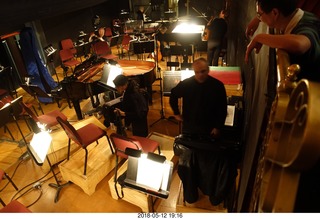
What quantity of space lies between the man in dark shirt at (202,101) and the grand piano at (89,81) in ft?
8.07

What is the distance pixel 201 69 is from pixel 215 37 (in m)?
4.47

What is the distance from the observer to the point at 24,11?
4.80 feet

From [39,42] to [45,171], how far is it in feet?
18.7

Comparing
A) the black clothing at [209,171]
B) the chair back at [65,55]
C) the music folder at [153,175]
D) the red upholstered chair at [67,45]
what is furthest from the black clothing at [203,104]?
the red upholstered chair at [67,45]

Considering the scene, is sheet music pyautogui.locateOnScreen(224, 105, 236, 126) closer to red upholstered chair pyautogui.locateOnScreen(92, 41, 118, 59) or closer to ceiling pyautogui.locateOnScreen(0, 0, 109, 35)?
ceiling pyautogui.locateOnScreen(0, 0, 109, 35)

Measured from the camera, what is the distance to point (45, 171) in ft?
14.7

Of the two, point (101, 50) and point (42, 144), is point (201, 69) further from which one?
point (101, 50)

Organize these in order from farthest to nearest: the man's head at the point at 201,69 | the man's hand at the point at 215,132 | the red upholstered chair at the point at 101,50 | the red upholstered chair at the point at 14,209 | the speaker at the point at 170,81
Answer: the red upholstered chair at the point at 101,50, the speaker at the point at 170,81, the man's hand at the point at 215,132, the man's head at the point at 201,69, the red upholstered chair at the point at 14,209

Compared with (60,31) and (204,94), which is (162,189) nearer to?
(204,94)

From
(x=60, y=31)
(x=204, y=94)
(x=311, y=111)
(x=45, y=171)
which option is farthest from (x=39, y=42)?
(x=311, y=111)

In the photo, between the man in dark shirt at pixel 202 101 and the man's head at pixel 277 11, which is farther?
the man in dark shirt at pixel 202 101

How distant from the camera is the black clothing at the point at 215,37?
6.64 metres

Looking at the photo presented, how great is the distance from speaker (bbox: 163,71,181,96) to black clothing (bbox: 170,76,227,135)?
1513 millimetres

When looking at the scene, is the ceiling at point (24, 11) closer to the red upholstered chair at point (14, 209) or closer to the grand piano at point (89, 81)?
the red upholstered chair at point (14, 209)
